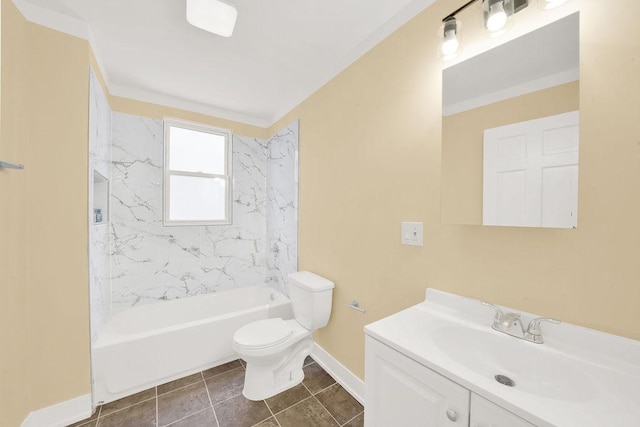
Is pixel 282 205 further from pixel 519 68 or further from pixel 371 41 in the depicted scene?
pixel 519 68

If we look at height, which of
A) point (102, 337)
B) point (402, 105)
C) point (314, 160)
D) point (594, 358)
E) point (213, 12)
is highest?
point (213, 12)

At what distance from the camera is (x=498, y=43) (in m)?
1.03

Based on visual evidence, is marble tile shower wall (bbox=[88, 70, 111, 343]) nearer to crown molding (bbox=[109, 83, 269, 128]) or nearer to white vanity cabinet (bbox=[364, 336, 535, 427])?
crown molding (bbox=[109, 83, 269, 128])

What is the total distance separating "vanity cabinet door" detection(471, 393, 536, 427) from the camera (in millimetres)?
611

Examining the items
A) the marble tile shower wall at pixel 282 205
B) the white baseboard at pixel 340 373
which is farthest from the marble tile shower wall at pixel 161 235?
the white baseboard at pixel 340 373

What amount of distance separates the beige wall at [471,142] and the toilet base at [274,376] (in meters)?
1.59

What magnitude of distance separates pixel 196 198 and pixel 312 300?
1863 mm

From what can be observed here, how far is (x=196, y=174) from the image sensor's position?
9.13 ft

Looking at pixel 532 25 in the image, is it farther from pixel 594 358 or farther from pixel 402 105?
pixel 594 358

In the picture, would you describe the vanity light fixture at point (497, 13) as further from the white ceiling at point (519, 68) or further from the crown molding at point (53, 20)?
the crown molding at point (53, 20)

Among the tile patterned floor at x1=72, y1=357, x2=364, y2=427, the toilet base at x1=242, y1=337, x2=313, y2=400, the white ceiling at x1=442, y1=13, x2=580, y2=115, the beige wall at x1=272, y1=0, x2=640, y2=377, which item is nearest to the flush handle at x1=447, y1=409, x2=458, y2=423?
the beige wall at x1=272, y1=0, x2=640, y2=377

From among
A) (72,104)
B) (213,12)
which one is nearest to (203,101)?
(72,104)

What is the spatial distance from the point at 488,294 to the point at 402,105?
3.61ft

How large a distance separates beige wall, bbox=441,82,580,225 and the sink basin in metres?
0.49
